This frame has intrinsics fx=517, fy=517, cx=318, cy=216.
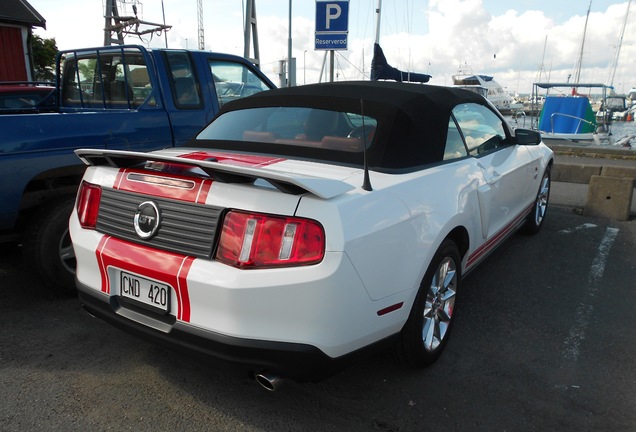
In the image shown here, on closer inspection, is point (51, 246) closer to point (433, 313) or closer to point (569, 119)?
point (433, 313)

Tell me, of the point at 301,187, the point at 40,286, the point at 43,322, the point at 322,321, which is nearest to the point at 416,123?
the point at 301,187

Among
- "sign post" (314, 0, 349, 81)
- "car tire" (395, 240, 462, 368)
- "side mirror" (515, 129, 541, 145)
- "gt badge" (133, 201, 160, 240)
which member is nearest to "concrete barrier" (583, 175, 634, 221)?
"side mirror" (515, 129, 541, 145)

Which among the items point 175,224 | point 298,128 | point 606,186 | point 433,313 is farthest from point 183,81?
point 606,186

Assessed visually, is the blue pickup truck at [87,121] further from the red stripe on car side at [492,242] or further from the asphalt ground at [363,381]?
the red stripe on car side at [492,242]

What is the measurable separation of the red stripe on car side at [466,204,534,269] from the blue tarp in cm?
1457

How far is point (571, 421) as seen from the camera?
8.14 ft

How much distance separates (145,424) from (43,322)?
1506mm

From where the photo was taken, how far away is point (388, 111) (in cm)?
301

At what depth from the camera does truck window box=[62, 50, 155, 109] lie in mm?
4602

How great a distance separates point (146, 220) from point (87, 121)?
1.72 meters

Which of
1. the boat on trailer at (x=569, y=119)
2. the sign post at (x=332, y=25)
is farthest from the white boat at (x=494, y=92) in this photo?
the sign post at (x=332, y=25)

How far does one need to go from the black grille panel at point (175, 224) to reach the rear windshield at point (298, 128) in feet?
3.25

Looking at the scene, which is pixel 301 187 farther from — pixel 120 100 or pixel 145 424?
pixel 120 100

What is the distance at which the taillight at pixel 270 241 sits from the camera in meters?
2.09
